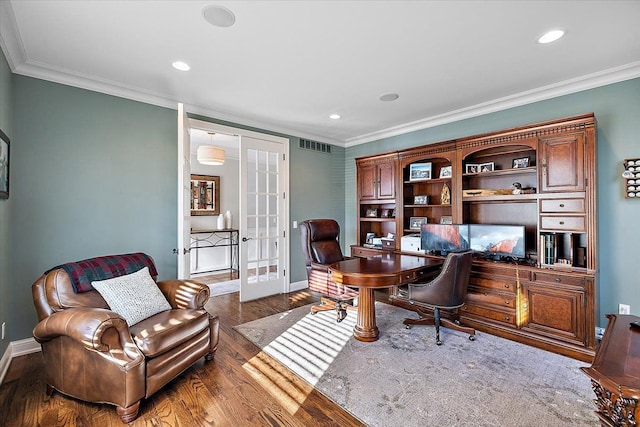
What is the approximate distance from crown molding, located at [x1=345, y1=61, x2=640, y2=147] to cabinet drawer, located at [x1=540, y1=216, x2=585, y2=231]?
1372 millimetres

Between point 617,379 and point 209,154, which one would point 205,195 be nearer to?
point 209,154

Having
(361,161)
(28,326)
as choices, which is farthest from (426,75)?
(28,326)

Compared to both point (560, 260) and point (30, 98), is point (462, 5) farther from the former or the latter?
point (30, 98)

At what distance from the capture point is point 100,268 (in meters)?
2.36

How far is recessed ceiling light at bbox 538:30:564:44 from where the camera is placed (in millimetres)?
2195

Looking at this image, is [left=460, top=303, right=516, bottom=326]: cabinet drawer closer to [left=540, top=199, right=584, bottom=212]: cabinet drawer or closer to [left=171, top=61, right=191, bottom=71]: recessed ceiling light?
[left=540, top=199, right=584, bottom=212]: cabinet drawer

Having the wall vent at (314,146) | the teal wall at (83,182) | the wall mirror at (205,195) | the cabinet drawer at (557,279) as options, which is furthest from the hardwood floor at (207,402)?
the wall mirror at (205,195)

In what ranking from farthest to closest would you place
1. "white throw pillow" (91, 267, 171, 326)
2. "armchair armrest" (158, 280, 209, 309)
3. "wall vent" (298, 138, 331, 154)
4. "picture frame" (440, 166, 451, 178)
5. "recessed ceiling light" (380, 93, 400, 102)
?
"wall vent" (298, 138, 331, 154)
"picture frame" (440, 166, 451, 178)
"recessed ceiling light" (380, 93, 400, 102)
"armchair armrest" (158, 280, 209, 309)
"white throw pillow" (91, 267, 171, 326)

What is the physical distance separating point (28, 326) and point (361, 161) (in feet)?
14.5

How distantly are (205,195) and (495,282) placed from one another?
5493mm

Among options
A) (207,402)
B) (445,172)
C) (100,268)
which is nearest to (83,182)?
(100,268)

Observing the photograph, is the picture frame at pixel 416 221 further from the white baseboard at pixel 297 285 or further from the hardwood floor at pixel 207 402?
the hardwood floor at pixel 207 402

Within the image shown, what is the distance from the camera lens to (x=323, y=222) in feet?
13.0

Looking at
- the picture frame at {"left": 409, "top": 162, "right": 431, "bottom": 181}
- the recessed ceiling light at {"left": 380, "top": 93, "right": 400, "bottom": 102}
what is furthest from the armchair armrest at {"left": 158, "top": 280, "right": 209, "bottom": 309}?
the picture frame at {"left": 409, "top": 162, "right": 431, "bottom": 181}
